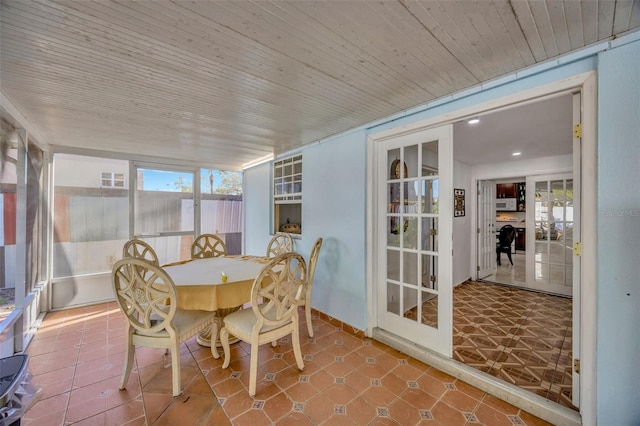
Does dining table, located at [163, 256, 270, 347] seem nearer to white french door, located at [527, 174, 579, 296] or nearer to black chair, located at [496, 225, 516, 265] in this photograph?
white french door, located at [527, 174, 579, 296]

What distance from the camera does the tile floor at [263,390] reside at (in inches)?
67.2

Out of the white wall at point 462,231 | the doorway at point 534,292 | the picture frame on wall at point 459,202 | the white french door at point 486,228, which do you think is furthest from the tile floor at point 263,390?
the white french door at point 486,228

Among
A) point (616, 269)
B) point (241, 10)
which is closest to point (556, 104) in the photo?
point (616, 269)

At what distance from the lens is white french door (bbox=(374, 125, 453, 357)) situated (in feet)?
7.32

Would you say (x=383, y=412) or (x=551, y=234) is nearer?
(x=383, y=412)

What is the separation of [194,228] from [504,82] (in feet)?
15.9

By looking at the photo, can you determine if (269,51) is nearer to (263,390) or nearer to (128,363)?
(263,390)

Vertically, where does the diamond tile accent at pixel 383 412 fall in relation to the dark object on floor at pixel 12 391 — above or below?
below

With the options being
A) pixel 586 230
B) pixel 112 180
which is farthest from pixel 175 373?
pixel 112 180

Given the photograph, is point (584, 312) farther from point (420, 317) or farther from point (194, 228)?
point (194, 228)

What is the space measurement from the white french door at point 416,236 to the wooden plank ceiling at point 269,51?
432 mm

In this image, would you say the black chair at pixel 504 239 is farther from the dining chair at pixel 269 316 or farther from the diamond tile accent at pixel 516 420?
the dining chair at pixel 269 316

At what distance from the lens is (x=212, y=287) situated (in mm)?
2125

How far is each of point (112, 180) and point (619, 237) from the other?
571cm
